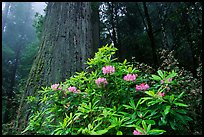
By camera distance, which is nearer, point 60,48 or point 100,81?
point 100,81

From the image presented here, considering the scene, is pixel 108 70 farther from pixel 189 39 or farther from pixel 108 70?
pixel 189 39

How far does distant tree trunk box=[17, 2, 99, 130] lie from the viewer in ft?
7.56

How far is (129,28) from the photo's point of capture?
10.4m

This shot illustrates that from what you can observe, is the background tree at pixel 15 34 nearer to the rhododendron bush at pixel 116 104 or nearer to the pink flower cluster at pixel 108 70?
the rhododendron bush at pixel 116 104

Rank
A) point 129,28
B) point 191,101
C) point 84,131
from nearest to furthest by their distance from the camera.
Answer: point 84,131, point 191,101, point 129,28

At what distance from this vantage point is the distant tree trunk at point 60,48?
230cm

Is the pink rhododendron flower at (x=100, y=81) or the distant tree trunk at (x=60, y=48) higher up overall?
the distant tree trunk at (x=60, y=48)

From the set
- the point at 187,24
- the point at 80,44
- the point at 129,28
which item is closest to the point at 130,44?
the point at 129,28

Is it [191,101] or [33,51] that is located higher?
[33,51]

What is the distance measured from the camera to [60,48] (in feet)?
8.18

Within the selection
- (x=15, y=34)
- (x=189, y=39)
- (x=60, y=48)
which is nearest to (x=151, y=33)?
(x=189, y=39)

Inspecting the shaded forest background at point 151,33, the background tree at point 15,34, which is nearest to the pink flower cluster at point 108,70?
the shaded forest background at point 151,33

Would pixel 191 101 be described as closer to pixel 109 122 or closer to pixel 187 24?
pixel 109 122

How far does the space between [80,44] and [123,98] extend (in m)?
1.37
